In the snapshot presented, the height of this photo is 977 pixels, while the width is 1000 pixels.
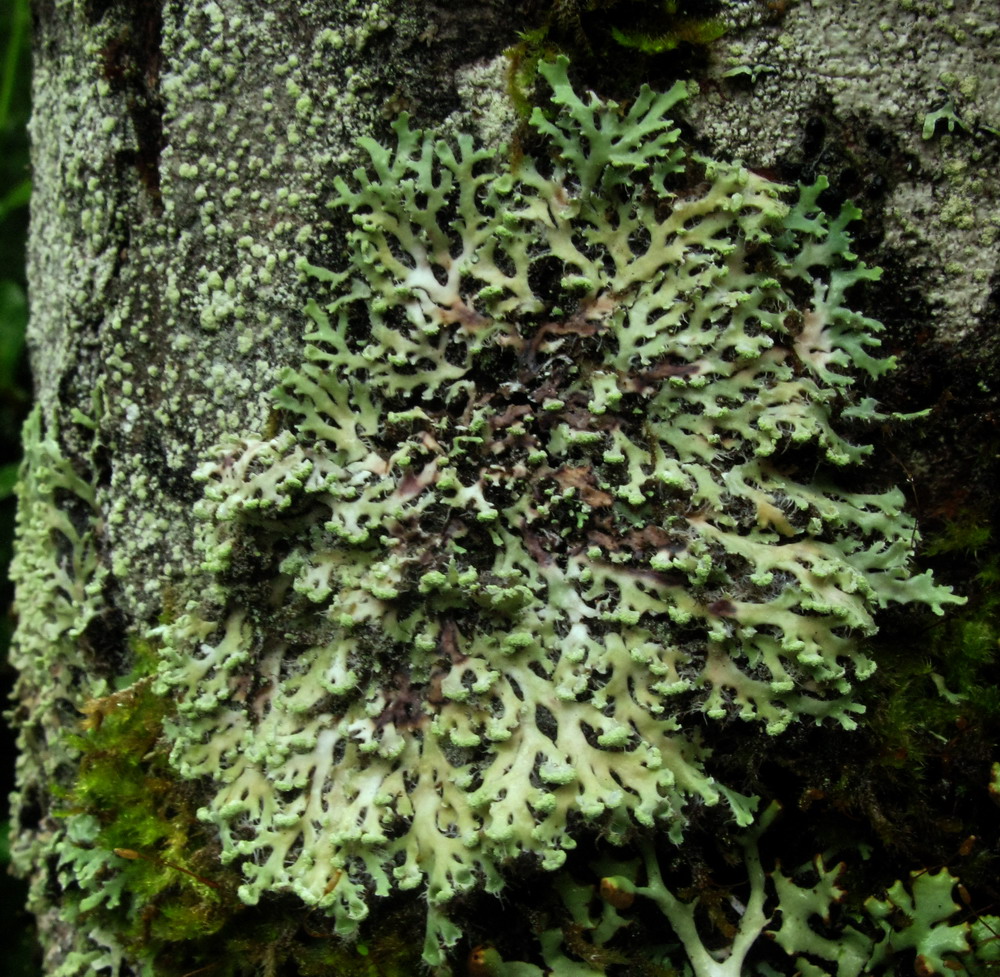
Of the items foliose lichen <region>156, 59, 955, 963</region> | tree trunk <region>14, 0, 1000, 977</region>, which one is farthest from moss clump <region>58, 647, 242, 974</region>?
foliose lichen <region>156, 59, 955, 963</region>

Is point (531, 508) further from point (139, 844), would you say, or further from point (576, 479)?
point (139, 844)

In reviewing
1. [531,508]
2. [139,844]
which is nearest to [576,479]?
[531,508]

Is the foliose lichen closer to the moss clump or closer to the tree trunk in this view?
the tree trunk

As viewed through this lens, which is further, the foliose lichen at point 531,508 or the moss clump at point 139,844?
the moss clump at point 139,844

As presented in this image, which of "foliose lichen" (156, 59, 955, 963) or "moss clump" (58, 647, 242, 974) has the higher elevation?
"foliose lichen" (156, 59, 955, 963)

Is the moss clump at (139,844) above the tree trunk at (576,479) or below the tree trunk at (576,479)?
below

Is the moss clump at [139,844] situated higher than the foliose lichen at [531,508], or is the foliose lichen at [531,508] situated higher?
the foliose lichen at [531,508]

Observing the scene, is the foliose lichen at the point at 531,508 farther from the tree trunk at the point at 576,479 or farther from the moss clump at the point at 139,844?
the moss clump at the point at 139,844

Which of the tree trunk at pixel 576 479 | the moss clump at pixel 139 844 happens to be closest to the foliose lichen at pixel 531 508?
the tree trunk at pixel 576 479

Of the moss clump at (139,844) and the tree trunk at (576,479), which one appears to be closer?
the tree trunk at (576,479)
